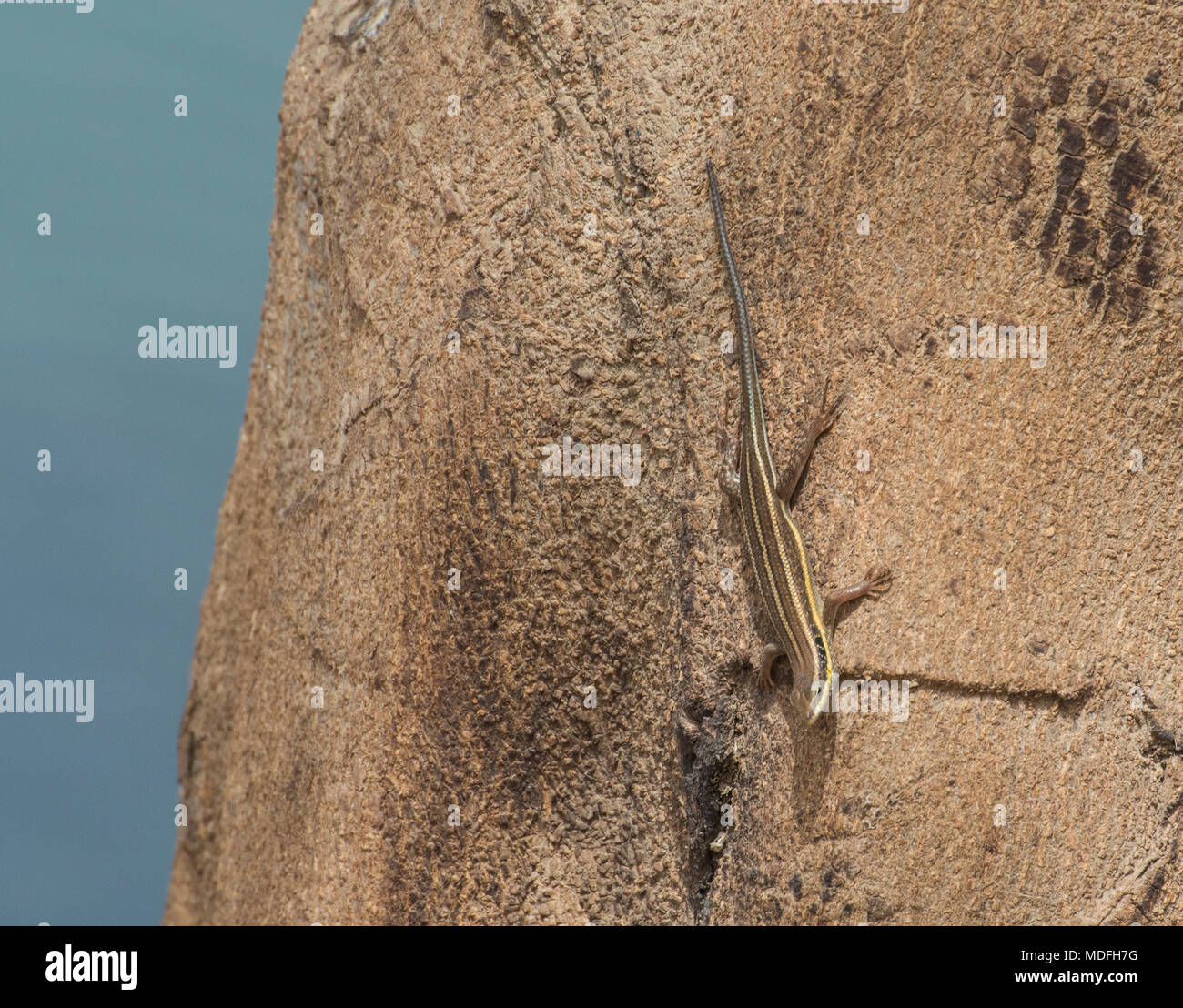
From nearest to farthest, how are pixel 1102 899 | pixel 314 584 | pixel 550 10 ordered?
pixel 1102 899 → pixel 550 10 → pixel 314 584

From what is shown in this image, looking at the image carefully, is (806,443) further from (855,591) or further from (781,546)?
(855,591)

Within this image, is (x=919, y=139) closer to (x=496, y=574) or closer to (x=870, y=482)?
(x=870, y=482)

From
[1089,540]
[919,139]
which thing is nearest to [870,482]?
[1089,540]

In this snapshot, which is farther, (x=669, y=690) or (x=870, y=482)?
(x=669, y=690)

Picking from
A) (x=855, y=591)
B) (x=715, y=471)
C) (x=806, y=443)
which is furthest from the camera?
(x=715, y=471)

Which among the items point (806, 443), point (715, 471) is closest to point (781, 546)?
point (806, 443)
